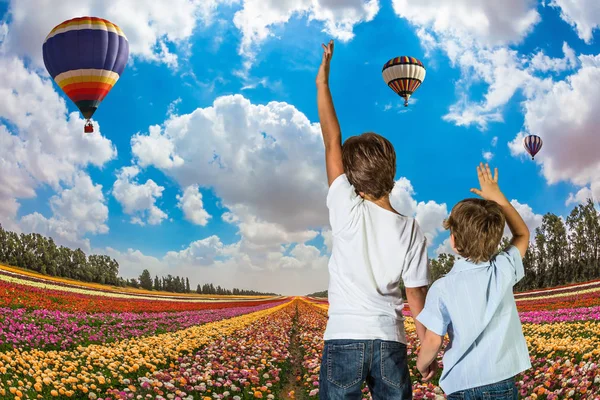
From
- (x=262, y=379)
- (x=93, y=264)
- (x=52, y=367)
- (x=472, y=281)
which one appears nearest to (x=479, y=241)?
(x=472, y=281)

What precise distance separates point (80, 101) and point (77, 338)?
17.0m

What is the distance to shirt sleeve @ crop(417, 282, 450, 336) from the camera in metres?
2.69

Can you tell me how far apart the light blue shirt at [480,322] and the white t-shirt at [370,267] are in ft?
1.03

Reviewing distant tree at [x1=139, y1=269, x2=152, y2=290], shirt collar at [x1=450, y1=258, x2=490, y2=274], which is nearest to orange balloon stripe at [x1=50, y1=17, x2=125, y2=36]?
shirt collar at [x1=450, y1=258, x2=490, y2=274]

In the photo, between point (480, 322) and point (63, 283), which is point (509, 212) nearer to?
point (480, 322)

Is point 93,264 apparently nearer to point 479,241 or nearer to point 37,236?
point 37,236

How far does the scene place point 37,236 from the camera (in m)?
71.3

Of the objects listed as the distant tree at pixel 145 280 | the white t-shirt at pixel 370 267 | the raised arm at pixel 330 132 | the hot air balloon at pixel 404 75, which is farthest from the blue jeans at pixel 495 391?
the distant tree at pixel 145 280

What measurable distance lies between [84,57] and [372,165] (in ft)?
82.5

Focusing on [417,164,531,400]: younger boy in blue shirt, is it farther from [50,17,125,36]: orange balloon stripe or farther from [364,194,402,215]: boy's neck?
[50,17,125,36]: orange balloon stripe

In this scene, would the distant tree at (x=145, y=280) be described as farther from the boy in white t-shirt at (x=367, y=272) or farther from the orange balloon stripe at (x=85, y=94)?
the boy in white t-shirt at (x=367, y=272)

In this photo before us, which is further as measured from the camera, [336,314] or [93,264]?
[93,264]

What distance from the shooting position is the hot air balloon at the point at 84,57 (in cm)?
2439

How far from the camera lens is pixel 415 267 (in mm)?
2572
